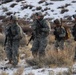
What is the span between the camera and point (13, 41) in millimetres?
12547

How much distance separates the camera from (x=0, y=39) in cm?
2120

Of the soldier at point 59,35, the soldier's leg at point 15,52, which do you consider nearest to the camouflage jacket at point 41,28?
the soldier's leg at point 15,52

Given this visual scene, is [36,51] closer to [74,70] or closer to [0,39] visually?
[74,70]

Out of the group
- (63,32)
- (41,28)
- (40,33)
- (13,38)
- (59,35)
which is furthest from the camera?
(59,35)

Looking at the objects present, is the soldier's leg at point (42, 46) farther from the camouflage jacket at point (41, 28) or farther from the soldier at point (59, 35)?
the soldier at point (59, 35)

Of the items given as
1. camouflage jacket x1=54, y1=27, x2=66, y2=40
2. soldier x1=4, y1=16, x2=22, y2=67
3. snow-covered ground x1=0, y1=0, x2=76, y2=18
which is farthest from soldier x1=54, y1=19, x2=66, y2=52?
snow-covered ground x1=0, y1=0, x2=76, y2=18

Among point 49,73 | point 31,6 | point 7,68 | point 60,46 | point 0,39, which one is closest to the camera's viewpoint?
point 49,73

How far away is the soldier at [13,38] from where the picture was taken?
12.4 m

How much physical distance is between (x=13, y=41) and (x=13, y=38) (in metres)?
0.15

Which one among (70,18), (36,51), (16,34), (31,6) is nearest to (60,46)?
(36,51)

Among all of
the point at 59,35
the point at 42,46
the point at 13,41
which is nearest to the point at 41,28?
the point at 42,46

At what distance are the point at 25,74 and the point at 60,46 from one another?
4.57 metres

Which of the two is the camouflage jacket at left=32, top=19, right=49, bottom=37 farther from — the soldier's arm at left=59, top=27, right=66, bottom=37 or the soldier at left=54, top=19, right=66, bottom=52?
the soldier's arm at left=59, top=27, right=66, bottom=37

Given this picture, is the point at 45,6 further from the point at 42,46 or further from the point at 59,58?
the point at 59,58
